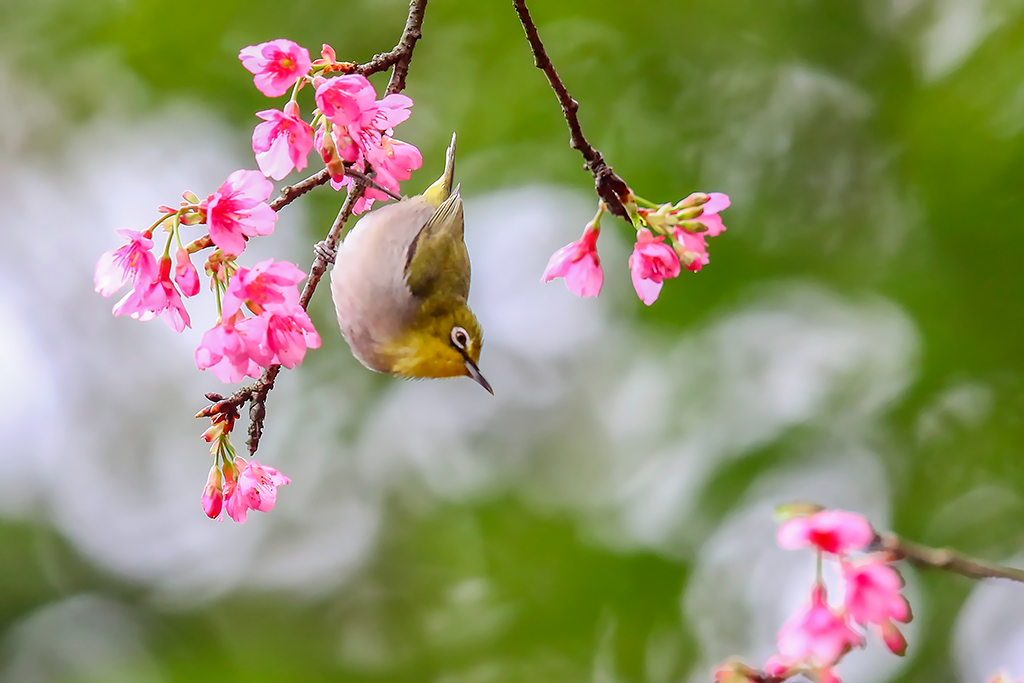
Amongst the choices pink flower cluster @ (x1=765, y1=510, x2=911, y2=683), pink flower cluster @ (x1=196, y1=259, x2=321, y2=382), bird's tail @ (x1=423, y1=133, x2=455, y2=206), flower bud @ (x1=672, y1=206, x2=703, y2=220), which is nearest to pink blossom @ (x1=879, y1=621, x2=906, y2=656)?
pink flower cluster @ (x1=765, y1=510, x2=911, y2=683)

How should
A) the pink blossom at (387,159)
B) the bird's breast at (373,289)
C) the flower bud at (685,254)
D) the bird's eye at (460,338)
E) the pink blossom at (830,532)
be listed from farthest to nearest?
the bird's eye at (460,338), the bird's breast at (373,289), the pink blossom at (387,159), the flower bud at (685,254), the pink blossom at (830,532)

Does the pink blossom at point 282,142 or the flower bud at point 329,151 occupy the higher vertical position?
the pink blossom at point 282,142

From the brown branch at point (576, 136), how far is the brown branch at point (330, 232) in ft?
0.98

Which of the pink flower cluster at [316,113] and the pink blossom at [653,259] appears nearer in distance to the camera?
the pink flower cluster at [316,113]

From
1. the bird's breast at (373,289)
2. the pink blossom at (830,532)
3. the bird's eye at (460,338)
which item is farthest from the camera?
the bird's eye at (460,338)

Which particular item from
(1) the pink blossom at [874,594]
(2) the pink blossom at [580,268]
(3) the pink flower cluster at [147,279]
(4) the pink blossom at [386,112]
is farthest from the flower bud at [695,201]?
(3) the pink flower cluster at [147,279]

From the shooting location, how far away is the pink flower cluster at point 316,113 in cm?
142

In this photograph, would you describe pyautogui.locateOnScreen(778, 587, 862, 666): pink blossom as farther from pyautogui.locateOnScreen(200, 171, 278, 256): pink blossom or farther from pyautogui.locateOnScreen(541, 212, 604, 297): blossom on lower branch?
pyautogui.locateOnScreen(200, 171, 278, 256): pink blossom

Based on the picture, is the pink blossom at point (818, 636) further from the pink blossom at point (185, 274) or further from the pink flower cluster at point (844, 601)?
the pink blossom at point (185, 274)

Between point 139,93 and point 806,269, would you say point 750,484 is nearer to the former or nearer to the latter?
point 806,269

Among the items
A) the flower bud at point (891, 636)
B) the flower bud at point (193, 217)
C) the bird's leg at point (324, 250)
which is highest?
the bird's leg at point (324, 250)

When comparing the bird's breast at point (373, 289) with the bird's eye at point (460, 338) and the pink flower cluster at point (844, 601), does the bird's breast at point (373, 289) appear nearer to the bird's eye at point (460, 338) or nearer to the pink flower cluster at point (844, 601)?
the bird's eye at point (460, 338)

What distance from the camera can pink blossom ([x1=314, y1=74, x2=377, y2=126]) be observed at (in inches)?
55.8

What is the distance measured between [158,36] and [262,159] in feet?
11.6
